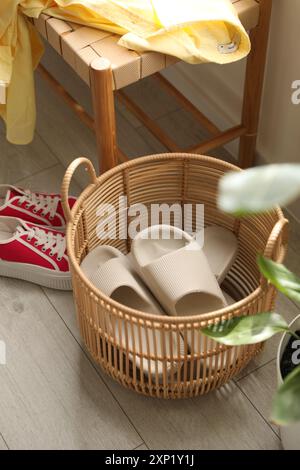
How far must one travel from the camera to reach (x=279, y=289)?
3.42ft

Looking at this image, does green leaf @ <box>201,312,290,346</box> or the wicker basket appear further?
the wicker basket

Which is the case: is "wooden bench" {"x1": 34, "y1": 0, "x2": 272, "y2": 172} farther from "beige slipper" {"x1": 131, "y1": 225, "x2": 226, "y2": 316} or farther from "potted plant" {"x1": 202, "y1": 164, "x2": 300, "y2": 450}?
"potted plant" {"x1": 202, "y1": 164, "x2": 300, "y2": 450}

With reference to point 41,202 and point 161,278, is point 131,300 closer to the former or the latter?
point 161,278

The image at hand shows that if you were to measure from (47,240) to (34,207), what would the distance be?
114 millimetres

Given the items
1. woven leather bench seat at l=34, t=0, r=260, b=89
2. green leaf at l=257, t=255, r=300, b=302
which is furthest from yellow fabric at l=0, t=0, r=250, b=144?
green leaf at l=257, t=255, r=300, b=302

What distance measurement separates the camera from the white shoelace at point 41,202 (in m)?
1.66

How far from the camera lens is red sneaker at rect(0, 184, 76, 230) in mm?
1647

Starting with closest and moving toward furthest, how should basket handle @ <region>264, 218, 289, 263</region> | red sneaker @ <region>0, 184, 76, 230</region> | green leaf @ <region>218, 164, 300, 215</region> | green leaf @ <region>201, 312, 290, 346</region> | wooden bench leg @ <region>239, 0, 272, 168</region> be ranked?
green leaf @ <region>218, 164, 300, 215</region>, green leaf @ <region>201, 312, 290, 346</region>, basket handle @ <region>264, 218, 289, 263</region>, wooden bench leg @ <region>239, 0, 272, 168</region>, red sneaker @ <region>0, 184, 76, 230</region>

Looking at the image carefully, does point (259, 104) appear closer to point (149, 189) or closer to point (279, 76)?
point (279, 76)

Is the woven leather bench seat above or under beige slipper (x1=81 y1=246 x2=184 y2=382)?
above

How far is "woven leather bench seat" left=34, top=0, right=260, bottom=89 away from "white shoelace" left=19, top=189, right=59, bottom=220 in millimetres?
383

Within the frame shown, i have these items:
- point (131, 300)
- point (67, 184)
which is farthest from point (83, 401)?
point (67, 184)

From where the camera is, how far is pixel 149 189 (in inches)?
59.9
